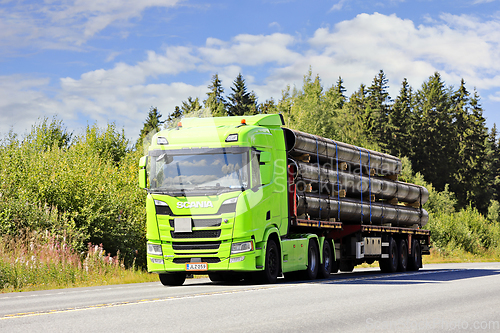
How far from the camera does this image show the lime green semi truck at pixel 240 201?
1352cm

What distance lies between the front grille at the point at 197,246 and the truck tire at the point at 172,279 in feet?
4.68

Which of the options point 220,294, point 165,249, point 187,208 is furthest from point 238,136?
point 220,294

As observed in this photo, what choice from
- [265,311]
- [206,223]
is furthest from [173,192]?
[265,311]

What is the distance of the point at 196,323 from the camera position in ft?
24.9

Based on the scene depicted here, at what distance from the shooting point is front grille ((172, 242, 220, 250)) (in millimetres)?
13541

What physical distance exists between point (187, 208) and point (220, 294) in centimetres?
276

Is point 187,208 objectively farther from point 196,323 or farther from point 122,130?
point 122,130

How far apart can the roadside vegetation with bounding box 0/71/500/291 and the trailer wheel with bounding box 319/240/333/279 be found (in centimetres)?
515

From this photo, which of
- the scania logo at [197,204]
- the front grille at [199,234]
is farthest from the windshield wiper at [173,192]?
the front grille at [199,234]

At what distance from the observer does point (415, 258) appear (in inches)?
943

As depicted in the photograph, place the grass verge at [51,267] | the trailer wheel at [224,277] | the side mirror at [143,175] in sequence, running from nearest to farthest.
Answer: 1. the side mirror at [143,175]
2. the trailer wheel at [224,277]
3. the grass verge at [51,267]

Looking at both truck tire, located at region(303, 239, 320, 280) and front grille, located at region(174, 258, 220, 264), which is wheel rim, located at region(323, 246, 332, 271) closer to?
truck tire, located at region(303, 239, 320, 280)

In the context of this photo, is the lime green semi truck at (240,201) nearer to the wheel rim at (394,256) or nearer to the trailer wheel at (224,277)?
the trailer wheel at (224,277)

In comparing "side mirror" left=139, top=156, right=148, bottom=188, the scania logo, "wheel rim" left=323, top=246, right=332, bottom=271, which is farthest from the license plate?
"wheel rim" left=323, top=246, right=332, bottom=271
